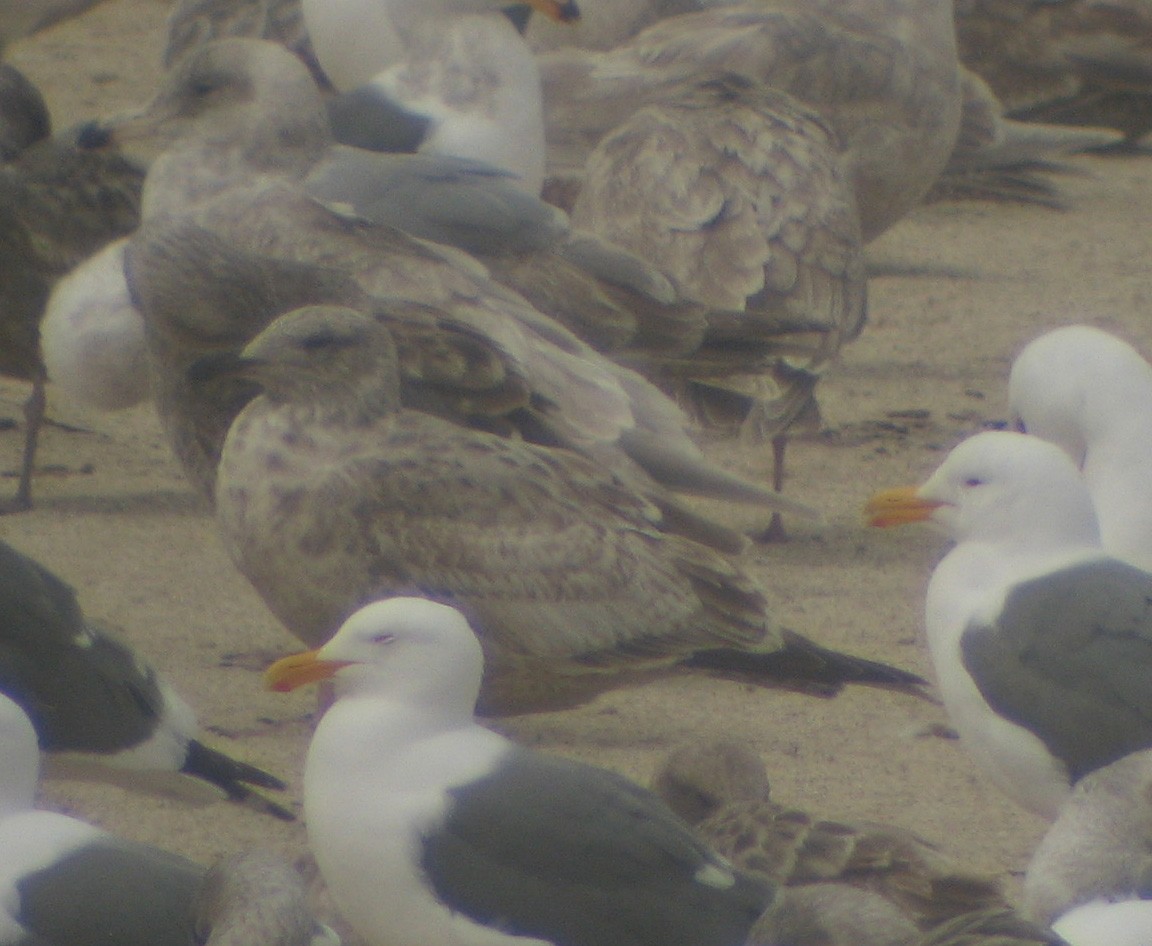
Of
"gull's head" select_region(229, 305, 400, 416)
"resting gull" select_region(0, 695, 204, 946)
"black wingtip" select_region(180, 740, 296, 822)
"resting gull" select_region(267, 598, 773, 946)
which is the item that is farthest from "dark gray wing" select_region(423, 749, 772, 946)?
"gull's head" select_region(229, 305, 400, 416)

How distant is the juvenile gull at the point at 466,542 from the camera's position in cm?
491

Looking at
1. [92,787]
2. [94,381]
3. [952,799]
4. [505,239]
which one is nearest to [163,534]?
[94,381]

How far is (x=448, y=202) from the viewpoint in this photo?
21.4ft

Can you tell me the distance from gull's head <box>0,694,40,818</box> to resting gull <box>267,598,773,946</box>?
1.44ft

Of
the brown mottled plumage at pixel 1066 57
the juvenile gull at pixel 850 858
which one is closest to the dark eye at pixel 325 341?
the juvenile gull at pixel 850 858

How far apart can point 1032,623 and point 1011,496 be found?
0.29 m

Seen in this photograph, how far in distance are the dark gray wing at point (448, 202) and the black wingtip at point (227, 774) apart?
216 cm

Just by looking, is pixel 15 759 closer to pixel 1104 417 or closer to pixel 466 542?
pixel 466 542

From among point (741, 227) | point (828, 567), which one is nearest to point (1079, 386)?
point (828, 567)

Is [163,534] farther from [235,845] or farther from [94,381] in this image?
[235,845]

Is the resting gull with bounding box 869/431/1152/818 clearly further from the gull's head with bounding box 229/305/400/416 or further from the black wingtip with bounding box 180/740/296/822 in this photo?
the black wingtip with bounding box 180/740/296/822

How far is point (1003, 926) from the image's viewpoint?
10.8 ft

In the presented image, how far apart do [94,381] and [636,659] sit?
2.08 meters

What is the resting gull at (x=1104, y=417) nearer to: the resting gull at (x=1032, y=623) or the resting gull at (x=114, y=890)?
the resting gull at (x=1032, y=623)
